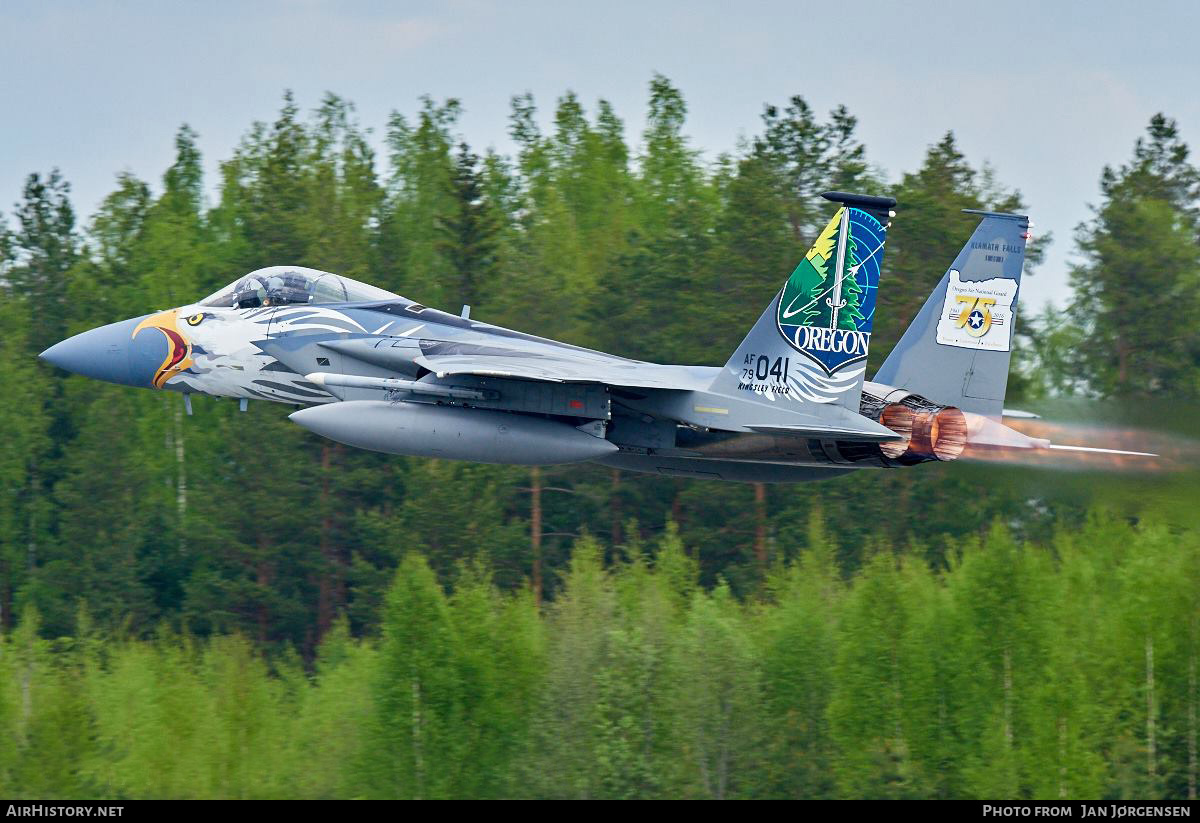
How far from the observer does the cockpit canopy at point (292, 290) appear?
66.6 ft

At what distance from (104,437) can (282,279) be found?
76.0 ft

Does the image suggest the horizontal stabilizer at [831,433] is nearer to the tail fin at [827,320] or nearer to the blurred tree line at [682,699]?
the tail fin at [827,320]

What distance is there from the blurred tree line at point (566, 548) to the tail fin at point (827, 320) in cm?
368

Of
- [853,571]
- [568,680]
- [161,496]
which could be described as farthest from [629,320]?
[161,496]

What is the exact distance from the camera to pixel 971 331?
20266 mm

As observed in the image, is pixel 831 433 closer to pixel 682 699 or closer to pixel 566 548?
pixel 682 699

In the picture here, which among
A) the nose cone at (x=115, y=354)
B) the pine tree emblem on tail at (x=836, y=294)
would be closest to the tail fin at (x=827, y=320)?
the pine tree emblem on tail at (x=836, y=294)

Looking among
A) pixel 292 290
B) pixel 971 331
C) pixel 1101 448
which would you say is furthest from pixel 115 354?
pixel 1101 448

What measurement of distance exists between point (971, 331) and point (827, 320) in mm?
3229

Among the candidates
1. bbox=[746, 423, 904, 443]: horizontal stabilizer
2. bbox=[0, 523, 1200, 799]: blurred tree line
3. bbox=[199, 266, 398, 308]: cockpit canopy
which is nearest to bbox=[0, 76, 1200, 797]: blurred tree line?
bbox=[0, 523, 1200, 799]: blurred tree line

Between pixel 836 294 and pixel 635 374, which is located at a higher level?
pixel 836 294

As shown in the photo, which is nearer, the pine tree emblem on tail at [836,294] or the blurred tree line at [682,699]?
the pine tree emblem on tail at [836,294]

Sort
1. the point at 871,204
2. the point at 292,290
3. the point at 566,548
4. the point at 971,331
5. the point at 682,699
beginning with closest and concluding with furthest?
the point at 871,204 < the point at 971,331 < the point at 292,290 < the point at 682,699 < the point at 566,548

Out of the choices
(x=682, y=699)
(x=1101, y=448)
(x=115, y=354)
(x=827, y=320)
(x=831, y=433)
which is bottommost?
(x=682, y=699)
